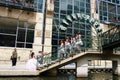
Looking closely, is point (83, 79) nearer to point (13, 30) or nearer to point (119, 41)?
point (119, 41)

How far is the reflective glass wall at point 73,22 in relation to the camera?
2702 centimetres

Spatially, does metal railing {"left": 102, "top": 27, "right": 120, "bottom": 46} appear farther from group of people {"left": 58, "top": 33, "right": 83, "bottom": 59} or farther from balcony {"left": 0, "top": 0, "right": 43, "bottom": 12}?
balcony {"left": 0, "top": 0, "right": 43, "bottom": 12}

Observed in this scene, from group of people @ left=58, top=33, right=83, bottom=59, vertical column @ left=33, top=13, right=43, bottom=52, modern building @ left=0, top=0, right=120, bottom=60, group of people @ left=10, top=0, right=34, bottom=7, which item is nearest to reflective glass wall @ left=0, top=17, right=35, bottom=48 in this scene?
modern building @ left=0, top=0, right=120, bottom=60

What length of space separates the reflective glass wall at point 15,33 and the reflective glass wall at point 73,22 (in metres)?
3.17

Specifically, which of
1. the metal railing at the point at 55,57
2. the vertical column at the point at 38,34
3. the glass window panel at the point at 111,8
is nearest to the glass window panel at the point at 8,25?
the vertical column at the point at 38,34

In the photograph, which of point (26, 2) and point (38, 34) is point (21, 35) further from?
point (26, 2)

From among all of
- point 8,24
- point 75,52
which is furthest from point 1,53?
point 75,52

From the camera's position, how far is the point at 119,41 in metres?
18.0

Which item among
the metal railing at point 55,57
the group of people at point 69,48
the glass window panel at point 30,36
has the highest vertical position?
the glass window panel at point 30,36

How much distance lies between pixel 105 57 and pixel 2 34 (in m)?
11.8

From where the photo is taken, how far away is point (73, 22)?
92.9ft

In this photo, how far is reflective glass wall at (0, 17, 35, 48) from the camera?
2435 centimetres

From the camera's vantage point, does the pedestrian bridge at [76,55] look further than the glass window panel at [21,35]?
No

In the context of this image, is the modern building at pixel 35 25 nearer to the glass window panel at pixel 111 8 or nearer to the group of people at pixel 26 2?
the group of people at pixel 26 2
